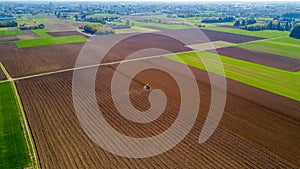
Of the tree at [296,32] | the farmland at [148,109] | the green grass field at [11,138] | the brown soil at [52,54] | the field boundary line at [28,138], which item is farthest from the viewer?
the tree at [296,32]

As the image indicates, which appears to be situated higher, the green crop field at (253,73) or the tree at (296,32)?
the tree at (296,32)

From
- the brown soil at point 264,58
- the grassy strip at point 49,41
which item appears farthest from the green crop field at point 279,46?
the grassy strip at point 49,41

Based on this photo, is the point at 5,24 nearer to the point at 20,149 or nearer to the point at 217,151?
the point at 20,149

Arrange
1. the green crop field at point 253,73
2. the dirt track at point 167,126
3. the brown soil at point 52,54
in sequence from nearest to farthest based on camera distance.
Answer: the dirt track at point 167,126, the green crop field at point 253,73, the brown soil at point 52,54

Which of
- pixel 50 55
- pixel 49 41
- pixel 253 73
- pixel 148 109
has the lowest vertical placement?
pixel 148 109

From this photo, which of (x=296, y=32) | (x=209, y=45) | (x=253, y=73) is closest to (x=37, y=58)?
(x=253, y=73)

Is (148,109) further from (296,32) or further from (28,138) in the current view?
(296,32)

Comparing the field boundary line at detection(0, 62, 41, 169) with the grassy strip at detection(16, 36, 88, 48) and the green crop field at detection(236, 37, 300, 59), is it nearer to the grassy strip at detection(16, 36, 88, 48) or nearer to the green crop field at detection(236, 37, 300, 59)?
the grassy strip at detection(16, 36, 88, 48)

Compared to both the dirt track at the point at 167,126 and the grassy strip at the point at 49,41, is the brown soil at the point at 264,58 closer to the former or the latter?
the dirt track at the point at 167,126
